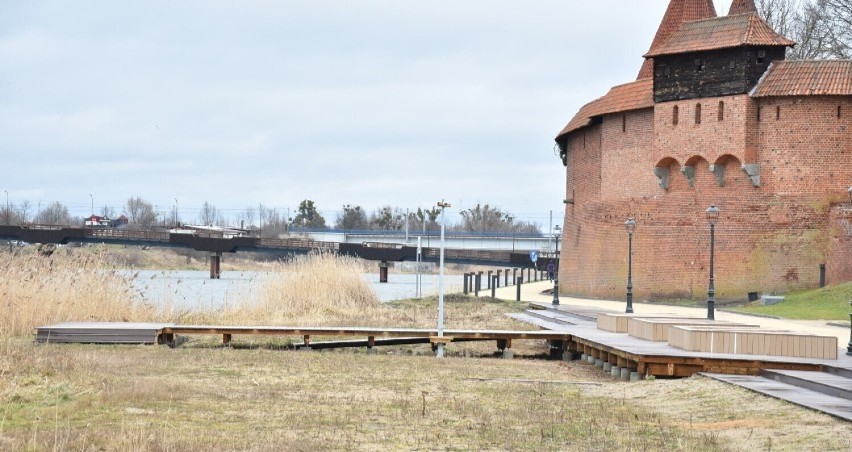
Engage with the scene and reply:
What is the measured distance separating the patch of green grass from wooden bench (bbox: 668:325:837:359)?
1089 cm

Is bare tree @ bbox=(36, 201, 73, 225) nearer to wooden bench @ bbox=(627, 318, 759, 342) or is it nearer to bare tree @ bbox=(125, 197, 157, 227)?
bare tree @ bbox=(125, 197, 157, 227)

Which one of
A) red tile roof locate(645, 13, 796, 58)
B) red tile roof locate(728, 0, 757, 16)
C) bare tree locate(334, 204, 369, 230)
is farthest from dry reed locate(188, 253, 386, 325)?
bare tree locate(334, 204, 369, 230)

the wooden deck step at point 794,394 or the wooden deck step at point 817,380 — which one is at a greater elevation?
→ the wooden deck step at point 817,380

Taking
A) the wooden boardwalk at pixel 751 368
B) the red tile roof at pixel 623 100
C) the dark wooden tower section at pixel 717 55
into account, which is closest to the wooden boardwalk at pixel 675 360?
the wooden boardwalk at pixel 751 368

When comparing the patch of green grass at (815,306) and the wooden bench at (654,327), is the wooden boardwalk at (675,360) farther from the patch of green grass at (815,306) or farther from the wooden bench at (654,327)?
the patch of green grass at (815,306)

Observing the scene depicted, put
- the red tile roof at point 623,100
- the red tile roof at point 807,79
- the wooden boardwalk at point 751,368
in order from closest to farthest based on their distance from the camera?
the wooden boardwalk at point 751,368 < the red tile roof at point 807,79 < the red tile roof at point 623,100

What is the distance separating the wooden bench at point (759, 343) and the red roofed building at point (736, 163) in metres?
20.4

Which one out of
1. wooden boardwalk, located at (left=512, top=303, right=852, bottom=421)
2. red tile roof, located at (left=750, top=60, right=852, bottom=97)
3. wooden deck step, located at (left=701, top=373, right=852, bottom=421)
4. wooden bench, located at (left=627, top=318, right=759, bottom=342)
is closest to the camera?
wooden deck step, located at (left=701, top=373, right=852, bottom=421)

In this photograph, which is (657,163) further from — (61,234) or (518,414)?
(61,234)

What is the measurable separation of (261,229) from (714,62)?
312 feet

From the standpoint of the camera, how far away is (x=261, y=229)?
13038 cm

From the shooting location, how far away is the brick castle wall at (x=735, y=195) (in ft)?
123

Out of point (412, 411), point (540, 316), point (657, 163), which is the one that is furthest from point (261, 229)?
point (412, 411)

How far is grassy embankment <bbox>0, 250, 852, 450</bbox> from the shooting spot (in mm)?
11414
